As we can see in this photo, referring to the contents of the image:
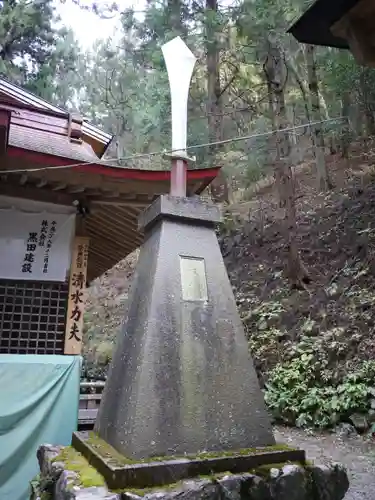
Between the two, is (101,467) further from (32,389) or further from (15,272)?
(15,272)

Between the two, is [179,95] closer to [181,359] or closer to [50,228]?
[181,359]

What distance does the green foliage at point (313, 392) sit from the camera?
25.2 feet

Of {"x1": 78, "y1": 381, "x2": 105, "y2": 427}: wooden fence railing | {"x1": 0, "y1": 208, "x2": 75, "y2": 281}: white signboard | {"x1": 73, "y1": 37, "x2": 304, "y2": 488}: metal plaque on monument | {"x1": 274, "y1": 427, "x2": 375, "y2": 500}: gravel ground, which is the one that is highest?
{"x1": 0, "y1": 208, "x2": 75, "y2": 281}: white signboard

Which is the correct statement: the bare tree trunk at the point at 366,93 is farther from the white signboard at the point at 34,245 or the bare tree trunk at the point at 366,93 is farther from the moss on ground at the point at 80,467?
the moss on ground at the point at 80,467

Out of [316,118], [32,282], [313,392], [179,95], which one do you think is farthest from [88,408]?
[316,118]

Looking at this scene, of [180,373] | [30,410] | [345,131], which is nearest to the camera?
[180,373]

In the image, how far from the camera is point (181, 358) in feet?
11.7

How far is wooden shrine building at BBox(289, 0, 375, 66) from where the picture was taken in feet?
8.39

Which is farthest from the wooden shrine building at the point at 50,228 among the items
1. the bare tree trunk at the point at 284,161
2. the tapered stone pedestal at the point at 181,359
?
the bare tree trunk at the point at 284,161

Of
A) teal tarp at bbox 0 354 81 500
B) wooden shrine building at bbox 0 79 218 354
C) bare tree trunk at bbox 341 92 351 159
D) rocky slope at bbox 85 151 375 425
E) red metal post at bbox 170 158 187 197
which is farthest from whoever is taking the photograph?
bare tree trunk at bbox 341 92 351 159

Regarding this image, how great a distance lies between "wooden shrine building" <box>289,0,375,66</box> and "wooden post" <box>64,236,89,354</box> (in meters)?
4.89

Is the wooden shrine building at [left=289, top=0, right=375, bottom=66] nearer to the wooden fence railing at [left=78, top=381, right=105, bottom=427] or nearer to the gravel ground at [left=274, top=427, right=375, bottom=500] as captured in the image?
the gravel ground at [left=274, top=427, right=375, bottom=500]

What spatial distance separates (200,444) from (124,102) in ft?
73.2

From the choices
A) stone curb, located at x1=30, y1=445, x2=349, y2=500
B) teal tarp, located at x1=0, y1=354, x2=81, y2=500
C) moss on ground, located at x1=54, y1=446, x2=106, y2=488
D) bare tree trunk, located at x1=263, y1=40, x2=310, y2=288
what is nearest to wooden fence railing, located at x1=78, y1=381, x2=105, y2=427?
teal tarp, located at x1=0, y1=354, x2=81, y2=500
